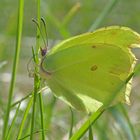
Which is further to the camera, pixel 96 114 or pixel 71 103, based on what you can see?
pixel 71 103

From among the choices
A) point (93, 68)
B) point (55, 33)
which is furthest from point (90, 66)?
point (55, 33)

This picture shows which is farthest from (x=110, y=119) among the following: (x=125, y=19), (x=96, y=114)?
(x=125, y=19)

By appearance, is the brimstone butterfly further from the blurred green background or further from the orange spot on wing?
the blurred green background

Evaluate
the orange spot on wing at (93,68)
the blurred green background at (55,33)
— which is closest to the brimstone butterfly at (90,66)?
the orange spot on wing at (93,68)

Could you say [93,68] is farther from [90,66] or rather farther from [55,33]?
[55,33]

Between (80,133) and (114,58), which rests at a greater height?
(114,58)

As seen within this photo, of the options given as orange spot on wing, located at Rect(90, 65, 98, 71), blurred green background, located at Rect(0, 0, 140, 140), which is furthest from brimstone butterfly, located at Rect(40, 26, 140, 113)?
blurred green background, located at Rect(0, 0, 140, 140)

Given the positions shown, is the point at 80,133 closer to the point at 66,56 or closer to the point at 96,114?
the point at 96,114
